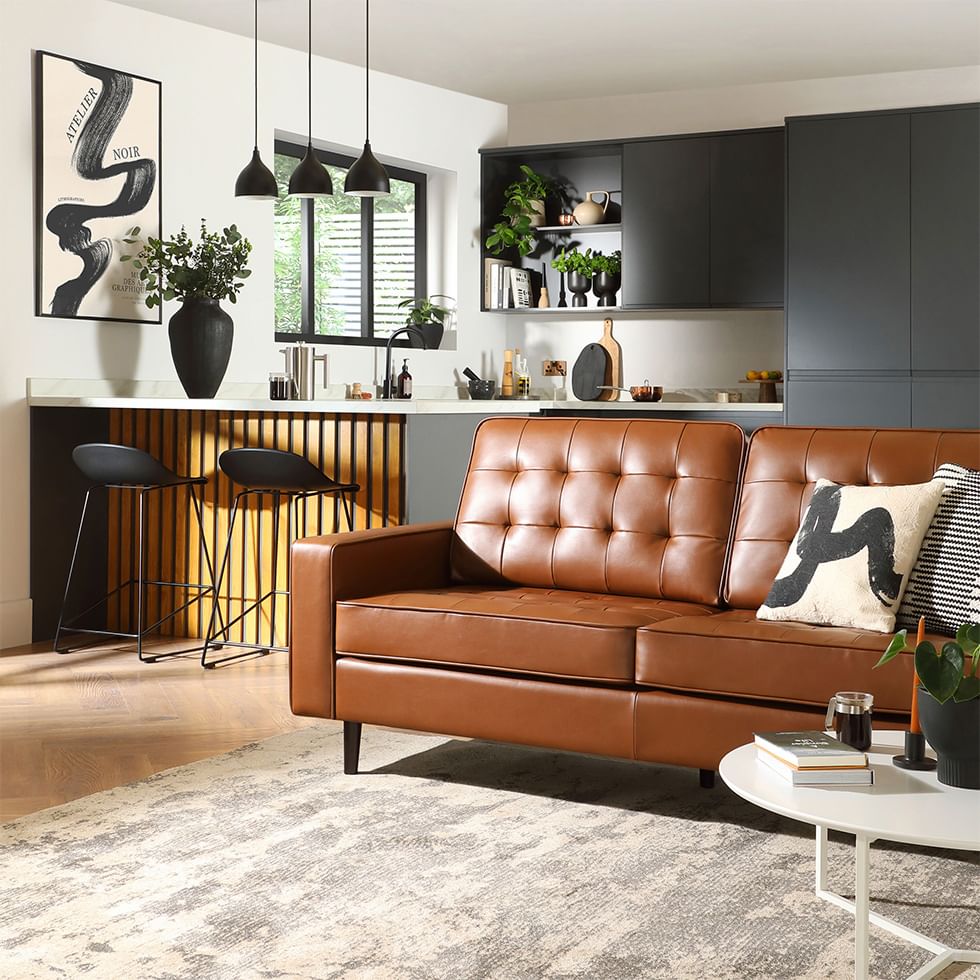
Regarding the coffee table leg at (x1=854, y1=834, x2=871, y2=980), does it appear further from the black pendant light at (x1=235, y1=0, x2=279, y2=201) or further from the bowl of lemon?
the bowl of lemon

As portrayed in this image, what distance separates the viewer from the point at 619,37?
6.53m

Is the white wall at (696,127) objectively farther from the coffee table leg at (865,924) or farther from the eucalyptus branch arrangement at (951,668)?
the eucalyptus branch arrangement at (951,668)

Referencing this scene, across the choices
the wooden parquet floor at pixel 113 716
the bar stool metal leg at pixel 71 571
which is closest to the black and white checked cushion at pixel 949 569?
the wooden parquet floor at pixel 113 716

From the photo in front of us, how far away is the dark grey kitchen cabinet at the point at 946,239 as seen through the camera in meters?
6.49

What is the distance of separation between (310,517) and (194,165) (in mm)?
1959

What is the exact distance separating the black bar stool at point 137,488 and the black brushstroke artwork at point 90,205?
2.38 feet

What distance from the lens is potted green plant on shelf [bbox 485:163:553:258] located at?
25.8 feet

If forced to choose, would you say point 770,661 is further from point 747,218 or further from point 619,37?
point 747,218

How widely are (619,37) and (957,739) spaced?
5089 millimetres

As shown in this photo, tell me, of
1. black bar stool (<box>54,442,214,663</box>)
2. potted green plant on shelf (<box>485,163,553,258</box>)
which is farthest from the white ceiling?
black bar stool (<box>54,442,214,663</box>)

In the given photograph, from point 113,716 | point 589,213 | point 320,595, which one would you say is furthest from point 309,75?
point 320,595

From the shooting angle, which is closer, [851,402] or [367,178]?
[367,178]

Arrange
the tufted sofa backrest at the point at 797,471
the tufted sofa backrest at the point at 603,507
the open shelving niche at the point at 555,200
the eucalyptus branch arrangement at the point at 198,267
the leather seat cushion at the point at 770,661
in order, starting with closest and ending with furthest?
the leather seat cushion at the point at 770,661 < the tufted sofa backrest at the point at 797,471 < the tufted sofa backrest at the point at 603,507 < the eucalyptus branch arrangement at the point at 198,267 < the open shelving niche at the point at 555,200

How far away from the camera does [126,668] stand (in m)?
4.96
